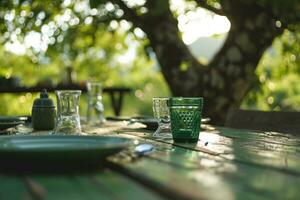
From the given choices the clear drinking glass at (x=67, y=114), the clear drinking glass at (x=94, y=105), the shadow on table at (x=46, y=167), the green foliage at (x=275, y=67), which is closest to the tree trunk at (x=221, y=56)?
the green foliage at (x=275, y=67)

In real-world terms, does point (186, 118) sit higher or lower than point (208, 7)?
lower

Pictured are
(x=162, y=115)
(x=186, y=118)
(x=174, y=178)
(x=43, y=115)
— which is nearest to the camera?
(x=174, y=178)

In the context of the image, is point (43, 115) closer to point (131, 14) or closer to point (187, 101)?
point (187, 101)

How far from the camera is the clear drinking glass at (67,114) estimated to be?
1.53 metres

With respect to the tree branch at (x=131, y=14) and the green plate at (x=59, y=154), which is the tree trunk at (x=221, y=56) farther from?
the green plate at (x=59, y=154)

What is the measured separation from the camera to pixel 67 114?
1561 mm

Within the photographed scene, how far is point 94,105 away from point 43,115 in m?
0.55

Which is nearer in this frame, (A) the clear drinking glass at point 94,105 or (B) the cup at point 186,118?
(B) the cup at point 186,118

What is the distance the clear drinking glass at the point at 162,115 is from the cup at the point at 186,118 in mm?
63

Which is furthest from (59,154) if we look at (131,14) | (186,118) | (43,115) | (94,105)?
(131,14)

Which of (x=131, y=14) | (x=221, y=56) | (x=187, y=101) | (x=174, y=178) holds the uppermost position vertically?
(x=131, y=14)

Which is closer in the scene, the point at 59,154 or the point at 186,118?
the point at 59,154

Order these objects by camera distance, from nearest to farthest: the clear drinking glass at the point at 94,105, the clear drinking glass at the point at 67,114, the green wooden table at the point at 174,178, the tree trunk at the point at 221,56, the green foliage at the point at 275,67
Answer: the green wooden table at the point at 174,178 → the clear drinking glass at the point at 67,114 → the clear drinking glass at the point at 94,105 → the tree trunk at the point at 221,56 → the green foliage at the point at 275,67

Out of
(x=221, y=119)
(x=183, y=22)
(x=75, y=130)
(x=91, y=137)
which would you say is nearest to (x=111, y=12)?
(x=183, y=22)
